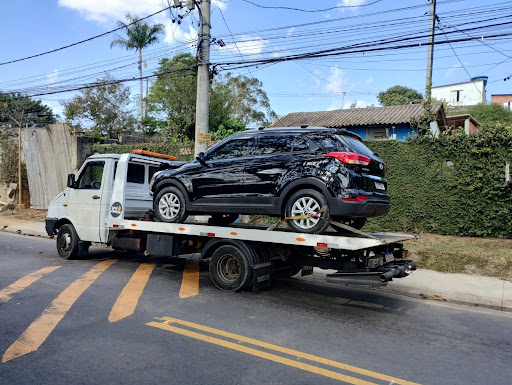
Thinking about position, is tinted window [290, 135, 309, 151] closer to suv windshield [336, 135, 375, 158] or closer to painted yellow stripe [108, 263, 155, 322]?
suv windshield [336, 135, 375, 158]

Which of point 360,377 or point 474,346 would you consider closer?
point 360,377

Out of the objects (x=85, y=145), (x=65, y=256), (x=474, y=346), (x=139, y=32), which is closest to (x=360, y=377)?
(x=474, y=346)

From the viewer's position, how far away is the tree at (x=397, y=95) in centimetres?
4606

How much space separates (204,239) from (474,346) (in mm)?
4305

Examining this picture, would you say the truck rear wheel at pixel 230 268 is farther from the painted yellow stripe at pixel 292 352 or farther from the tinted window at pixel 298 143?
the tinted window at pixel 298 143

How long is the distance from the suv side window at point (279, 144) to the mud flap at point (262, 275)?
1749 mm

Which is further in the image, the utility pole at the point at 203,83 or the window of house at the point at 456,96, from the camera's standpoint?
the window of house at the point at 456,96

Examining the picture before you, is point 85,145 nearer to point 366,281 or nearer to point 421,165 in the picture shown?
point 421,165

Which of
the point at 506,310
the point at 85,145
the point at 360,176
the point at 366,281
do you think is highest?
the point at 85,145

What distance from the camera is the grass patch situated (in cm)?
865

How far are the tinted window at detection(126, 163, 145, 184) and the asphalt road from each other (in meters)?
1.98

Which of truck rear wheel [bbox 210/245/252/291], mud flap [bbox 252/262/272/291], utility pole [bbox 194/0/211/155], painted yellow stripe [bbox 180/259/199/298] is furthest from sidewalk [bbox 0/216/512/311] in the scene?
utility pole [bbox 194/0/211/155]

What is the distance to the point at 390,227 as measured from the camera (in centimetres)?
1177

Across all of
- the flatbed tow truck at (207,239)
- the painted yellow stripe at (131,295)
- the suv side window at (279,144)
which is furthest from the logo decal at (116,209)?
the suv side window at (279,144)
